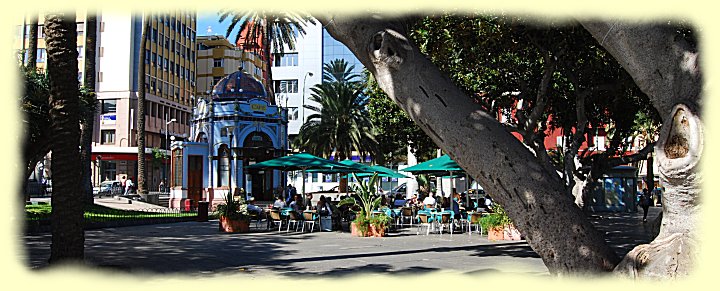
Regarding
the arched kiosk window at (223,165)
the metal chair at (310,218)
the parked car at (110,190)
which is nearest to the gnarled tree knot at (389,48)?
the metal chair at (310,218)

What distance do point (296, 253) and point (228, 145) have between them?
71.5ft

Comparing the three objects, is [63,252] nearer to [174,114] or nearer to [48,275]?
[48,275]

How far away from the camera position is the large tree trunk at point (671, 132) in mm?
4035

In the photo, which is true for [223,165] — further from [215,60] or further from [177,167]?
[215,60]

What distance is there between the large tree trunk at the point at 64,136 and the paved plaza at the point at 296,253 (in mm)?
707

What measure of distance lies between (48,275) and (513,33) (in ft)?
30.0

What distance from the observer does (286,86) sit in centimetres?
7756

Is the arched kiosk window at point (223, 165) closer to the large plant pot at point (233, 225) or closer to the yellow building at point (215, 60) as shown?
the large plant pot at point (233, 225)

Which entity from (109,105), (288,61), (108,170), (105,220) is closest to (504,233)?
(105,220)

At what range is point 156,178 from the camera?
70.6 metres

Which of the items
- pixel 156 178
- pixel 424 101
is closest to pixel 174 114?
pixel 156 178

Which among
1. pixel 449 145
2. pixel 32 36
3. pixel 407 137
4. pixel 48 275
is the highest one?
pixel 32 36

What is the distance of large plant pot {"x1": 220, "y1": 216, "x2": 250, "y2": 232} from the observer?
59.0ft

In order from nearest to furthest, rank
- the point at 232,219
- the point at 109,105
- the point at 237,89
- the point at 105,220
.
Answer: the point at 232,219, the point at 105,220, the point at 237,89, the point at 109,105
